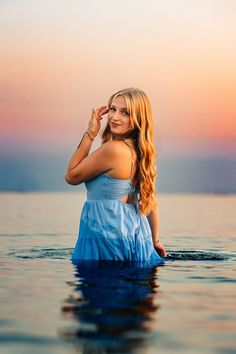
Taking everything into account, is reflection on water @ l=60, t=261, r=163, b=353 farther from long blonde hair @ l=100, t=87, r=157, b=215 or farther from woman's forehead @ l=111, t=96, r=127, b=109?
woman's forehead @ l=111, t=96, r=127, b=109

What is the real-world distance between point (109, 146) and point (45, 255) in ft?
8.27

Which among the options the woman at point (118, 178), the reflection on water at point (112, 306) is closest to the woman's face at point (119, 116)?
the woman at point (118, 178)

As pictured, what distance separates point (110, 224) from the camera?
321 inches

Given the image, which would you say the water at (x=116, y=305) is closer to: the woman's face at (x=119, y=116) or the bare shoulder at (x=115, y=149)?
the bare shoulder at (x=115, y=149)

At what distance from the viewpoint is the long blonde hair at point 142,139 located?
7.98 m

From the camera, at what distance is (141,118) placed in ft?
26.5

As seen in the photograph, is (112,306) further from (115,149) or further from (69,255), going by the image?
(69,255)

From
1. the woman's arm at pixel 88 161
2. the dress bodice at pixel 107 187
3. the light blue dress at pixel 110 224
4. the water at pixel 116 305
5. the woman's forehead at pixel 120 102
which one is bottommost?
the water at pixel 116 305

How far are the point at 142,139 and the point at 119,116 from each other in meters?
0.32

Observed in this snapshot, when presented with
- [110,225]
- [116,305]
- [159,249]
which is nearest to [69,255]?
[159,249]

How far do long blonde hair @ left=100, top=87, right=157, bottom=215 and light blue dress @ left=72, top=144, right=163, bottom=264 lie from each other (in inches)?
5.5

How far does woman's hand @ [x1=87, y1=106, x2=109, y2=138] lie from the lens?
8.00m

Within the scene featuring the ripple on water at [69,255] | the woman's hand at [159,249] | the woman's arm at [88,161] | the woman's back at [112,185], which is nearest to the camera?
the woman's arm at [88,161]

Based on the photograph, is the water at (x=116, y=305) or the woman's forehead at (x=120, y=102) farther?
the woman's forehead at (x=120, y=102)
